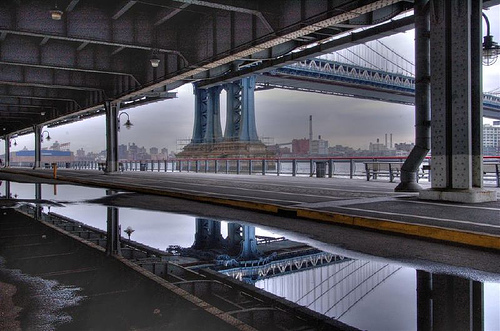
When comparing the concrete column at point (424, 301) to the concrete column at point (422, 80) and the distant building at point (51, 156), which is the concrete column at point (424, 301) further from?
the distant building at point (51, 156)

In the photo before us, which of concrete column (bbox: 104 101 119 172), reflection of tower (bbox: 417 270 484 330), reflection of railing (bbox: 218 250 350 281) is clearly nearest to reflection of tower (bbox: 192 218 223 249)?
reflection of railing (bbox: 218 250 350 281)

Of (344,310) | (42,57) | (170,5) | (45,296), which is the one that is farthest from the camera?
(42,57)

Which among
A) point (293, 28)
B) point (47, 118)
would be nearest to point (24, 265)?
point (293, 28)

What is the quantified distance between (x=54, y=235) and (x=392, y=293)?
6007 mm

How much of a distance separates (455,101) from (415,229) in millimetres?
5016

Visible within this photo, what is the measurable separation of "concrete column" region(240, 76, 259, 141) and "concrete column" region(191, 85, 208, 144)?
29.7 ft

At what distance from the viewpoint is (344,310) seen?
418 centimetres

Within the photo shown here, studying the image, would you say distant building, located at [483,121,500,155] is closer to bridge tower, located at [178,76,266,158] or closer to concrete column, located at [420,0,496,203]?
concrete column, located at [420,0,496,203]

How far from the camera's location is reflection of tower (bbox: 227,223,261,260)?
6.68m

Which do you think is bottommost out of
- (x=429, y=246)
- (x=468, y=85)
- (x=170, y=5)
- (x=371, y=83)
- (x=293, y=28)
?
(x=429, y=246)

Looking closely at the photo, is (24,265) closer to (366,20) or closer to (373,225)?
(373,225)

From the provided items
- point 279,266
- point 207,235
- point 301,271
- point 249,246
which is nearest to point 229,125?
point 207,235

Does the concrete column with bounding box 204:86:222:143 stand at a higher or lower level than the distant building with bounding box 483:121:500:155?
higher

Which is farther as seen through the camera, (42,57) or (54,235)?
(42,57)
